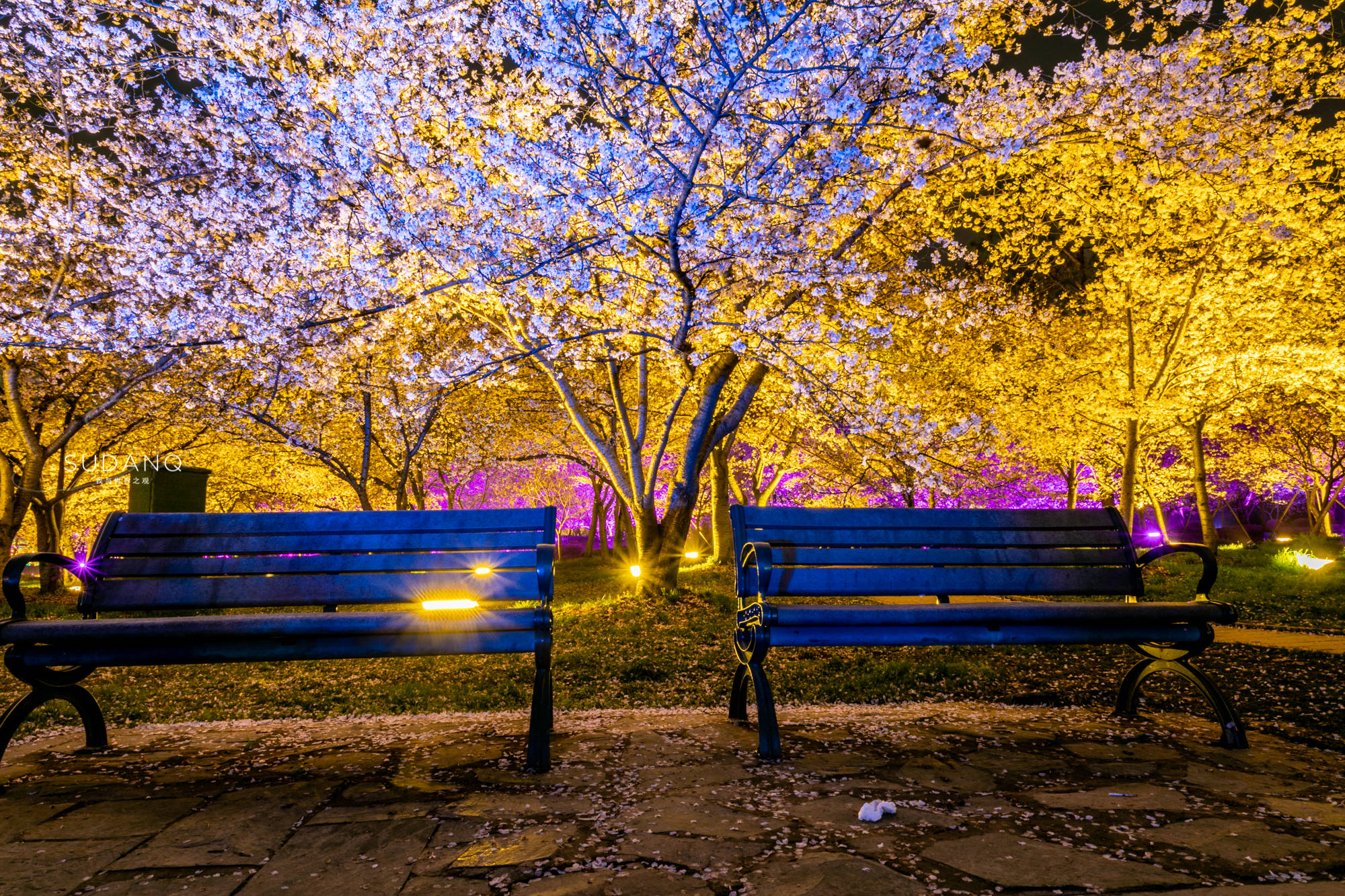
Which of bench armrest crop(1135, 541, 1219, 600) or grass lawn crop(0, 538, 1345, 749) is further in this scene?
grass lawn crop(0, 538, 1345, 749)

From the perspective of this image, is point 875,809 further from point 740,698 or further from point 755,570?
point 740,698

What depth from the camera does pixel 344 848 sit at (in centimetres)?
220

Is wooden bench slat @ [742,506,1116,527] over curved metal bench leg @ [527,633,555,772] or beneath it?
over

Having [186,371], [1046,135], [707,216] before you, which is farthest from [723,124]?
[186,371]

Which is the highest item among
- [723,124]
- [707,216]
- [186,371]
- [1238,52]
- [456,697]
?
[1238,52]

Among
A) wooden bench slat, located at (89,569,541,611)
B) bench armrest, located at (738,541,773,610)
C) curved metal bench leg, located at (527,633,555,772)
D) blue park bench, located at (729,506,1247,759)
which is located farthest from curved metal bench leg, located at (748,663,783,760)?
wooden bench slat, located at (89,569,541,611)

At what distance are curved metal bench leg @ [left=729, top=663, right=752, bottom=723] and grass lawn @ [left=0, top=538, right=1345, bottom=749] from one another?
39cm

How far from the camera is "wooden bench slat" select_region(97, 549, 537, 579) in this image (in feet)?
11.1

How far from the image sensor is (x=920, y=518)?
12.2 ft

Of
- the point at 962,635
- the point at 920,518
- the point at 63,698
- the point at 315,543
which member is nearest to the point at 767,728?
the point at 962,635

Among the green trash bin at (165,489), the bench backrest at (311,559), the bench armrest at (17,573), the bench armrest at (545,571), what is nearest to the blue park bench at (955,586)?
the bench armrest at (545,571)

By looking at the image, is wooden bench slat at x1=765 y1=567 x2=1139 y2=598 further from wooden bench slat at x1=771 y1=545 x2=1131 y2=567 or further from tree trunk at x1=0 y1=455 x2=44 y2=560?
tree trunk at x1=0 y1=455 x2=44 y2=560

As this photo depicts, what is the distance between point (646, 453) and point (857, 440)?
473 inches

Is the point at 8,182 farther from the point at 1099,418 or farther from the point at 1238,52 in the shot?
the point at 1099,418
